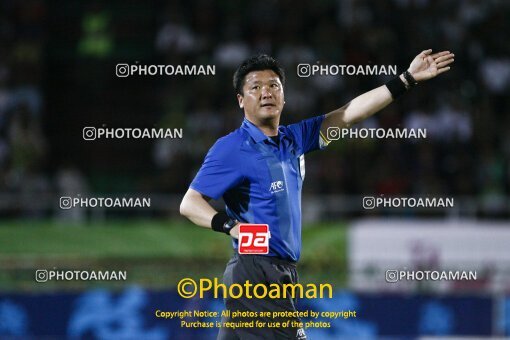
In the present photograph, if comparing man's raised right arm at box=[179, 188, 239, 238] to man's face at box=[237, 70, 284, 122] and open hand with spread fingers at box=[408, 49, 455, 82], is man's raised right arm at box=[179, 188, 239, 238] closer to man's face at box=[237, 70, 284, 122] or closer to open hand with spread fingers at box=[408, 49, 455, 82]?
man's face at box=[237, 70, 284, 122]

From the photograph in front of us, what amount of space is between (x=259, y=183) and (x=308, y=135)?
52 cm

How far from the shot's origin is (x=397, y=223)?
11750 mm

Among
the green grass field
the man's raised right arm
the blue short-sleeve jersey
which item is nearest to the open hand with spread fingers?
the blue short-sleeve jersey

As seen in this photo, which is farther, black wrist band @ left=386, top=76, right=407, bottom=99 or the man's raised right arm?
black wrist band @ left=386, top=76, right=407, bottom=99

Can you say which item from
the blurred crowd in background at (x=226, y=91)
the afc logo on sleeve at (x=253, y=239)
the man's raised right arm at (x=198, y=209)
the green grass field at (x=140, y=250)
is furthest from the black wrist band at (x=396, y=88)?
the green grass field at (x=140, y=250)

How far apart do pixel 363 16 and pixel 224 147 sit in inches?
301

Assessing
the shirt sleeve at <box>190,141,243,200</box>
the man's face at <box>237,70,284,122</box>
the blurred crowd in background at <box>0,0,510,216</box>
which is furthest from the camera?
the blurred crowd in background at <box>0,0,510,216</box>

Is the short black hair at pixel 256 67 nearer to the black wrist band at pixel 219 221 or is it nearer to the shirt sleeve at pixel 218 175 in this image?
the shirt sleeve at pixel 218 175

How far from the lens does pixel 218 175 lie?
19.2 feet

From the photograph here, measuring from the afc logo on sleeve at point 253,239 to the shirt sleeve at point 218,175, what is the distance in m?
0.28

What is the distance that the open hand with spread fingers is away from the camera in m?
6.17

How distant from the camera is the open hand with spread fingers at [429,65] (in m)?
6.17

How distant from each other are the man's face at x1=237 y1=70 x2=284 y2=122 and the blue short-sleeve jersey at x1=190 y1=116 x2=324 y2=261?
0.08m

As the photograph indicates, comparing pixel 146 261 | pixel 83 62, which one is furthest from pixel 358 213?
pixel 83 62
